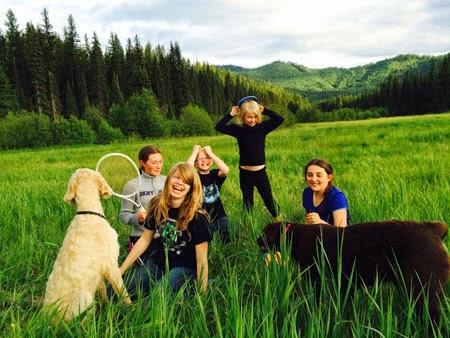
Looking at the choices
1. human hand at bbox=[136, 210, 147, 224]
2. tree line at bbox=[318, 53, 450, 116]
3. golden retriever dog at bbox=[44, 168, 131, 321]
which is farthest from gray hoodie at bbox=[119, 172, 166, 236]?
tree line at bbox=[318, 53, 450, 116]

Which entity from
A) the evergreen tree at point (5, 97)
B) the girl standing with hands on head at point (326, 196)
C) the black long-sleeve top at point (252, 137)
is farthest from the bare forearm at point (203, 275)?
the evergreen tree at point (5, 97)

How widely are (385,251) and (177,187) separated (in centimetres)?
201

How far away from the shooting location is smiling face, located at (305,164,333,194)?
4.20 metres

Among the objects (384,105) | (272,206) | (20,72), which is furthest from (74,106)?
(384,105)

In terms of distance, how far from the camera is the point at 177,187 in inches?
150

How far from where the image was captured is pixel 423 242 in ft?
7.91

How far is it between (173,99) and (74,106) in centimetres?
2238

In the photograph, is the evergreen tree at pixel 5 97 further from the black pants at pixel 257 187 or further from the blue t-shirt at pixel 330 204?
the blue t-shirt at pixel 330 204

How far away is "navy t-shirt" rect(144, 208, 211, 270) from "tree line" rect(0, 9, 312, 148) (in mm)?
45260

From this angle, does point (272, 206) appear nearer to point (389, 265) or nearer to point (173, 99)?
point (389, 265)

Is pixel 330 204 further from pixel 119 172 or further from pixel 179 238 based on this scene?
pixel 119 172

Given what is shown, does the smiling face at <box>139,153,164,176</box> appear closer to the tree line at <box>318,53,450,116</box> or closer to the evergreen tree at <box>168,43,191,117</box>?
the evergreen tree at <box>168,43,191,117</box>

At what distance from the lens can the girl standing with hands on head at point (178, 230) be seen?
3.78 metres

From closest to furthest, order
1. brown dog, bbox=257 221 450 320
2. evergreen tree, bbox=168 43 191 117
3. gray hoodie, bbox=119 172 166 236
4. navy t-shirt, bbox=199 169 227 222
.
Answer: brown dog, bbox=257 221 450 320 → gray hoodie, bbox=119 172 166 236 → navy t-shirt, bbox=199 169 227 222 → evergreen tree, bbox=168 43 191 117
